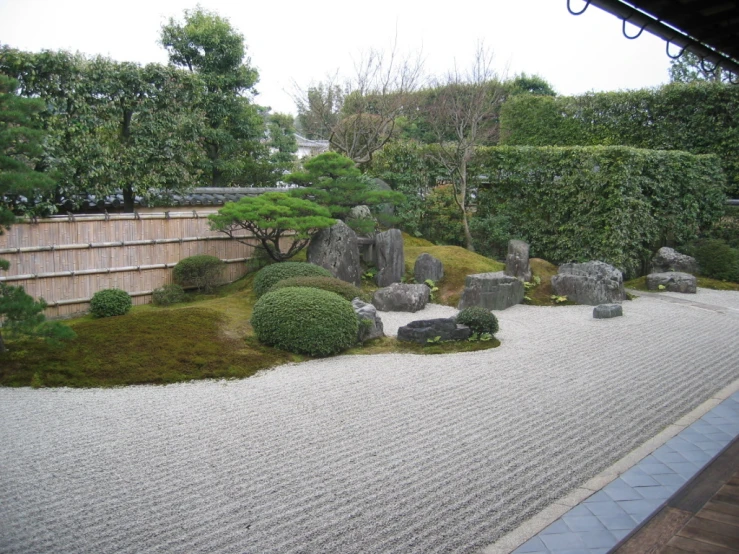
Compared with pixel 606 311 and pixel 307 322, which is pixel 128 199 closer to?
pixel 307 322

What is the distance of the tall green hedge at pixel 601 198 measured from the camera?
1557 cm

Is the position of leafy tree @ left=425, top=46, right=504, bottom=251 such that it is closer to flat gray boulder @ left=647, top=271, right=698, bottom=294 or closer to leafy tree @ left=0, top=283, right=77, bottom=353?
flat gray boulder @ left=647, top=271, right=698, bottom=294

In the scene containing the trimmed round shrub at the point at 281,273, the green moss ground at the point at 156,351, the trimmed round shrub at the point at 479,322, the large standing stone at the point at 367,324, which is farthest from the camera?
the trimmed round shrub at the point at 281,273

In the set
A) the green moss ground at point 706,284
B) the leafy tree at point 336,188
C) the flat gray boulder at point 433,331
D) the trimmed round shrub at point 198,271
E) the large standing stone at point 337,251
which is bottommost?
the flat gray boulder at point 433,331

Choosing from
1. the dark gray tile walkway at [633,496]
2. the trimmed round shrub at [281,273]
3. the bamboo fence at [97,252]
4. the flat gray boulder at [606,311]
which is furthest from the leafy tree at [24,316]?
the flat gray boulder at [606,311]

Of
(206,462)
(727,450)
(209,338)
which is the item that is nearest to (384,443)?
(206,462)

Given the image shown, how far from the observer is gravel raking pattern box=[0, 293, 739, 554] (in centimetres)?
427

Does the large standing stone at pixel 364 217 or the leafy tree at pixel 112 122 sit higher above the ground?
the leafy tree at pixel 112 122

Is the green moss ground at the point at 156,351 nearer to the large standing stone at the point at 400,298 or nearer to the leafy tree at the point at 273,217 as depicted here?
the leafy tree at the point at 273,217

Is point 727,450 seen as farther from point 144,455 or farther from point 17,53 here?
point 17,53

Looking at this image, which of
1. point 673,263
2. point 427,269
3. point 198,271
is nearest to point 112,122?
point 198,271

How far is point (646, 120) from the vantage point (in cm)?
2039

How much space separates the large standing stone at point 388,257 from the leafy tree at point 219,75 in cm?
780

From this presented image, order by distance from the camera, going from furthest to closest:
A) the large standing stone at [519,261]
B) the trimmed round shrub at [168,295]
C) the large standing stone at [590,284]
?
the large standing stone at [519,261] → the large standing stone at [590,284] → the trimmed round shrub at [168,295]
